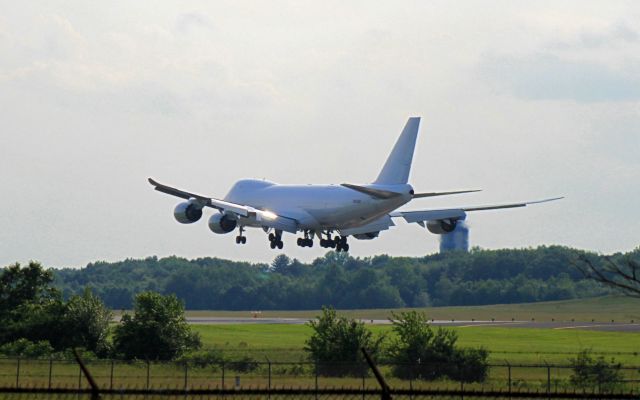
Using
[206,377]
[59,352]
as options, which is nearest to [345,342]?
[206,377]

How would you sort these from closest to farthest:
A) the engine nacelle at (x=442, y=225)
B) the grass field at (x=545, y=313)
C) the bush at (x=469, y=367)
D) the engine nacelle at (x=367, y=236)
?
the bush at (x=469, y=367), the engine nacelle at (x=367, y=236), the engine nacelle at (x=442, y=225), the grass field at (x=545, y=313)

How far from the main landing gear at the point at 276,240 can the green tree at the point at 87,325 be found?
26526mm

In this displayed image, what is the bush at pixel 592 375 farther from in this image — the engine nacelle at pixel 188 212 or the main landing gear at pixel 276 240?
the main landing gear at pixel 276 240

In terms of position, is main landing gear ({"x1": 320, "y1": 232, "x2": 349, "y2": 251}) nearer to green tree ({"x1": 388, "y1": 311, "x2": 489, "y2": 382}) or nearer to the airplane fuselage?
the airplane fuselage

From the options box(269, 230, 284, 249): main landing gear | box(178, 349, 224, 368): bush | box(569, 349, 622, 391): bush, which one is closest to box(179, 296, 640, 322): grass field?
box(269, 230, 284, 249): main landing gear

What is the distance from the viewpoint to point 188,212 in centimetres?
8369

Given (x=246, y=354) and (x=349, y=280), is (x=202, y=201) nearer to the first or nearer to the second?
(x=246, y=354)

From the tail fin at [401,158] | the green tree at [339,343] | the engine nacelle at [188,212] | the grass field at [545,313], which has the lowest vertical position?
the green tree at [339,343]

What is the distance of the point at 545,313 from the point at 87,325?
6923 centimetres

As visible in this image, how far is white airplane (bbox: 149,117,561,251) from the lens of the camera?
274 ft

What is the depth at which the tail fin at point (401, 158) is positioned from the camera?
284 feet

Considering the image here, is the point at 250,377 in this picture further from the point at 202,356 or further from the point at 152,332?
the point at 152,332

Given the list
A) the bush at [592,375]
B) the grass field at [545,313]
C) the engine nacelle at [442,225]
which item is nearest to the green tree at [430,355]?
the bush at [592,375]

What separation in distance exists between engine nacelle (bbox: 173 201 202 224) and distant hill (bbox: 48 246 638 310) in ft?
224
